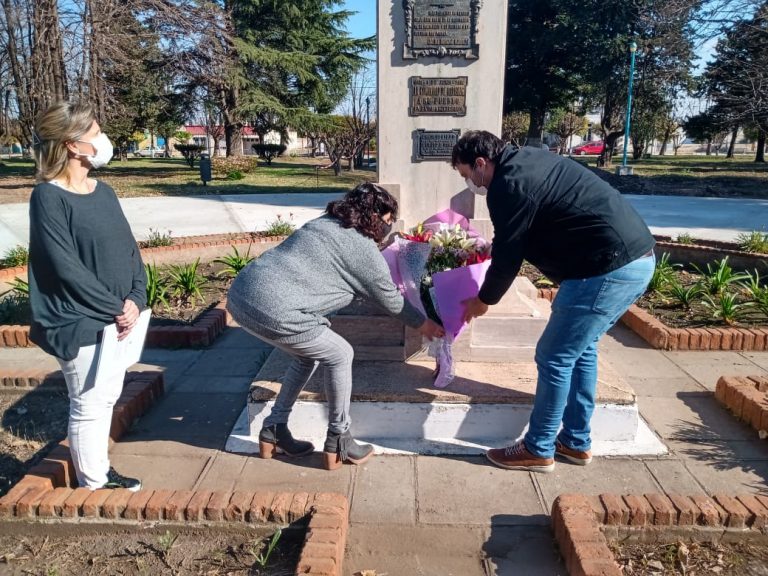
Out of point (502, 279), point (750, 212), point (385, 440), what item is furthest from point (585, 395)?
point (750, 212)

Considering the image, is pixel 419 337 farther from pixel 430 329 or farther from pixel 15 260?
pixel 15 260

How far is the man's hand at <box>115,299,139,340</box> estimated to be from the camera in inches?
103

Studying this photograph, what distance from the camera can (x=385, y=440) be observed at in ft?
11.3

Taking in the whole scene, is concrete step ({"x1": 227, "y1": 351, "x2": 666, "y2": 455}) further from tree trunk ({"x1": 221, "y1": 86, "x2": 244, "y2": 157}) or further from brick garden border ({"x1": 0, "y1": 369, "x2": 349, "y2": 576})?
tree trunk ({"x1": 221, "y1": 86, "x2": 244, "y2": 157})

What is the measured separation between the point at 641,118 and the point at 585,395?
33.0 meters

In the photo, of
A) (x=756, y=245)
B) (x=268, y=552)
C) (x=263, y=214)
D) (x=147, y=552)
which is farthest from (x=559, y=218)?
(x=263, y=214)

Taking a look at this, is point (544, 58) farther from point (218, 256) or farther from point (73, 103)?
point (73, 103)

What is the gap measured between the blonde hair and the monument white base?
5.34 ft

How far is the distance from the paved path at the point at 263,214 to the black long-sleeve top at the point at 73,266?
6659mm

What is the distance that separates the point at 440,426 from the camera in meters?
3.43

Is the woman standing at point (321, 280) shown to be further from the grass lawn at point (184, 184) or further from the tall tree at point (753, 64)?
the tall tree at point (753, 64)

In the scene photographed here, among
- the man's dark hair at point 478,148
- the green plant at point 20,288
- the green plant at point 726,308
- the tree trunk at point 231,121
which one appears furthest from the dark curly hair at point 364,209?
the tree trunk at point 231,121

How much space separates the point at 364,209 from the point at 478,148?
60 cm

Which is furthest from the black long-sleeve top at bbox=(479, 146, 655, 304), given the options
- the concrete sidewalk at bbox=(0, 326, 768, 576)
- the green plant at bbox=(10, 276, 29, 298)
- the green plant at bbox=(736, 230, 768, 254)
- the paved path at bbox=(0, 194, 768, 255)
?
the paved path at bbox=(0, 194, 768, 255)
